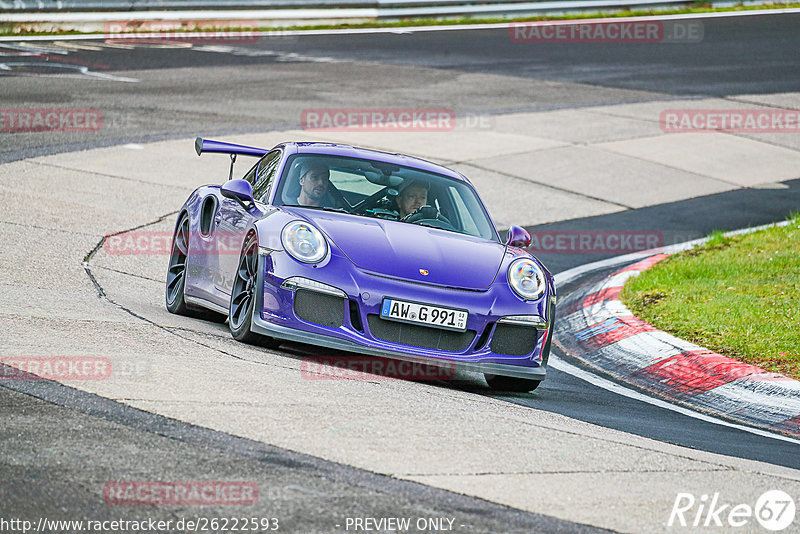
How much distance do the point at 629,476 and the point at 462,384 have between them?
263cm

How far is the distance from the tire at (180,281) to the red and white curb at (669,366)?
2.77m

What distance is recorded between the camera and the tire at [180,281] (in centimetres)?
880

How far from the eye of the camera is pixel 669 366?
8.41 meters

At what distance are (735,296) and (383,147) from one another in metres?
7.81

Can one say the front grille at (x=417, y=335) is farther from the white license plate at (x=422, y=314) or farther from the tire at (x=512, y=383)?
the tire at (x=512, y=383)

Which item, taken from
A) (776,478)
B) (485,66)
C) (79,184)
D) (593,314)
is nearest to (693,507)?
(776,478)

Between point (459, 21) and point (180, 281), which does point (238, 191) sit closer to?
point (180, 281)

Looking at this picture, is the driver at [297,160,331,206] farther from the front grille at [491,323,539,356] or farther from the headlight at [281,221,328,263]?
the front grille at [491,323,539,356]

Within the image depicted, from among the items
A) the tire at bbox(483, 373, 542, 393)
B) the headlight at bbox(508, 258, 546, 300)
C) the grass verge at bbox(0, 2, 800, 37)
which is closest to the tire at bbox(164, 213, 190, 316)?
the tire at bbox(483, 373, 542, 393)

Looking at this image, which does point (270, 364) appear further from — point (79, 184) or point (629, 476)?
point (79, 184)

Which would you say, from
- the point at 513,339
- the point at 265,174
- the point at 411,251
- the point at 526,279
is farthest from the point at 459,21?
the point at 513,339

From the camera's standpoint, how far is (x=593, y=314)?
32.7 feet

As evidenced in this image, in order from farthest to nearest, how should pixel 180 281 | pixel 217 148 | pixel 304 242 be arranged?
pixel 217 148, pixel 180 281, pixel 304 242

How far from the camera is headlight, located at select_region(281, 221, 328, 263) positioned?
706cm
